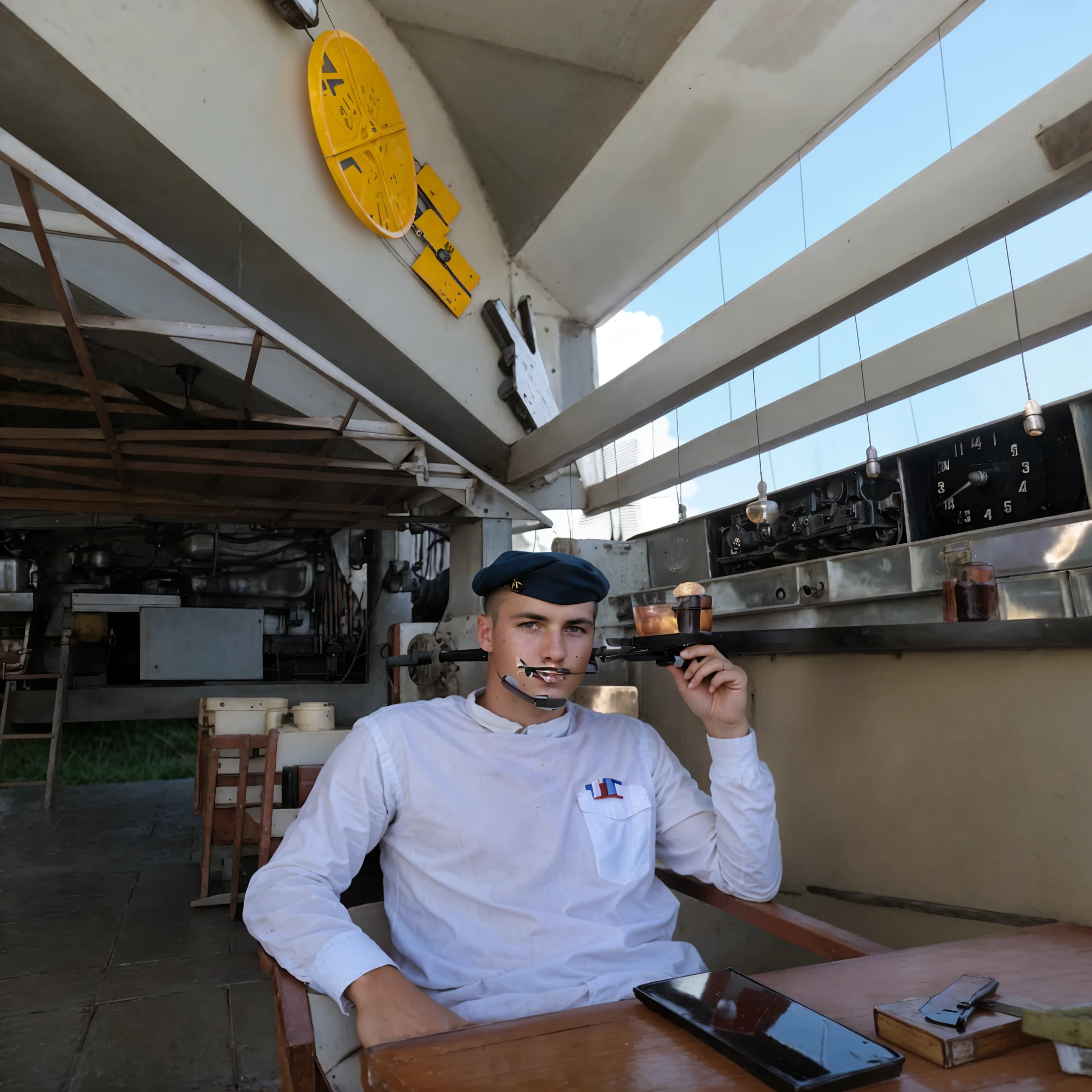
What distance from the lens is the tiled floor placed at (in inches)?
84.1

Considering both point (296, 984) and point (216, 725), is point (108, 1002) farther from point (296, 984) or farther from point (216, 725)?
point (296, 984)

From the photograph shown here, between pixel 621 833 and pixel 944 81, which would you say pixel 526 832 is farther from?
pixel 944 81

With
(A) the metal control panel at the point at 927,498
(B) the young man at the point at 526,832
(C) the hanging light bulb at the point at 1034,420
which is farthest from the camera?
(A) the metal control panel at the point at 927,498

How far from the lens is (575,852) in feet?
4.58

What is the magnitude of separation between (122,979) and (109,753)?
5805 mm

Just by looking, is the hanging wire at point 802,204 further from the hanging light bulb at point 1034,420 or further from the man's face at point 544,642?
the man's face at point 544,642

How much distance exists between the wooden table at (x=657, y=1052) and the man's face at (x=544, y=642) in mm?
671

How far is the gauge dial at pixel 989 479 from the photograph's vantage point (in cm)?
367

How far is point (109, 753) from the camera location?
7.73 metres

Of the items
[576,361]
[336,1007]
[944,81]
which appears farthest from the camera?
[576,361]

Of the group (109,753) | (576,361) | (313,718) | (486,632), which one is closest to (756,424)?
(576,361)

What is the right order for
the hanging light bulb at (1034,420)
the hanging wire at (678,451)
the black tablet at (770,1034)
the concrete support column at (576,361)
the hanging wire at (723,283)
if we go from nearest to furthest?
the black tablet at (770,1034) < the hanging light bulb at (1034,420) < the hanging wire at (723,283) < the hanging wire at (678,451) < the concrete support column at (576,361)

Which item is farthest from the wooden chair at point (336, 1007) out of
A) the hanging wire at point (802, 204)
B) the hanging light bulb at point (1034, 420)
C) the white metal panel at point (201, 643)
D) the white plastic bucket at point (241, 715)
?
the white metal panel at point (201, 643)

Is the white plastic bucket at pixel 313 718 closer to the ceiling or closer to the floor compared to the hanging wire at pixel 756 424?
closer to the floor
